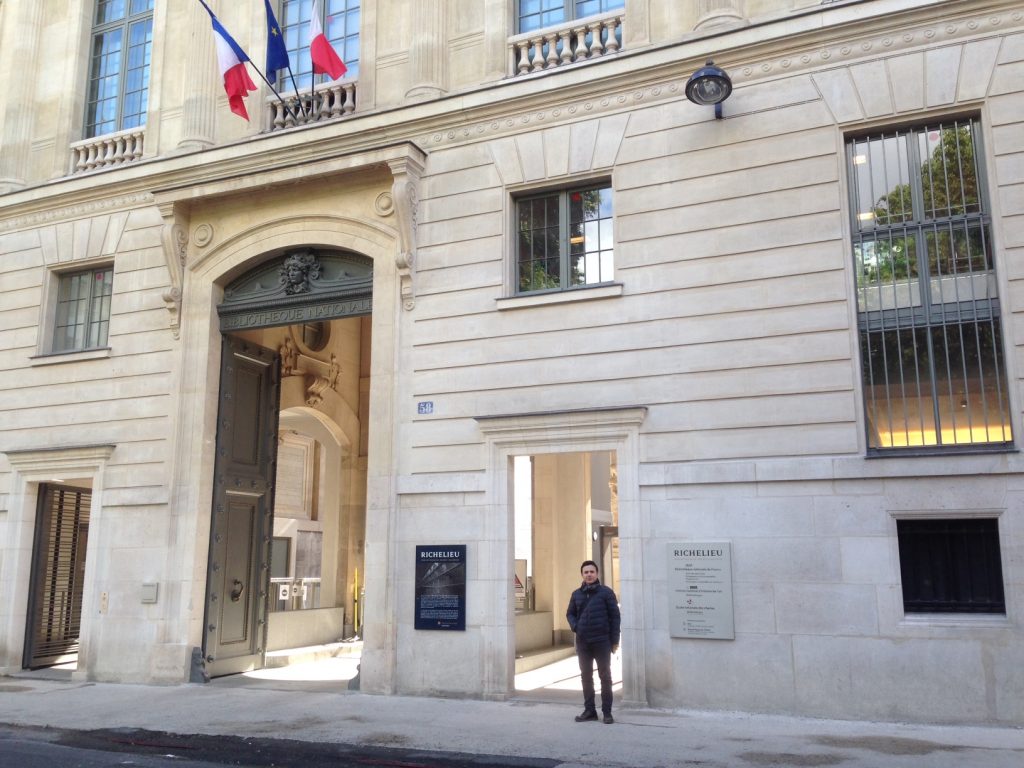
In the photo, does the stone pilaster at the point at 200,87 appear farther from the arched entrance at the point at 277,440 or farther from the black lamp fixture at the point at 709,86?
the black lamp fixture at the point at 709,86

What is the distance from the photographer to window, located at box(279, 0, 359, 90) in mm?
15234

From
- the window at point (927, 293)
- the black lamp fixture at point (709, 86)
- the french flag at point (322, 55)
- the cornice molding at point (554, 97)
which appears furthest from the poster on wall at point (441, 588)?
the french flag at point (322, 55)

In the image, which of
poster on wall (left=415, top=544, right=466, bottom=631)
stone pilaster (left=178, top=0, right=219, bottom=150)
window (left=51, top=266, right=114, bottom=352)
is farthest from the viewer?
Result: window (left=51, top=266, right=114, bottom=352)

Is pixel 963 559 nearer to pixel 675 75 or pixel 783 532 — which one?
pixel 783 532

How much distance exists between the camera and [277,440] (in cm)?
1656

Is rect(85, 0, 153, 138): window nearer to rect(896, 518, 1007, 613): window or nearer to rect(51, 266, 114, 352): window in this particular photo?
rect(51, 266, 114, 352): window

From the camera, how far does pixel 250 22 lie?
51.9 feet

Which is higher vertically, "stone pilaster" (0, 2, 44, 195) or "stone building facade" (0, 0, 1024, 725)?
"stone pilaster" (0, 2, 44, 195)

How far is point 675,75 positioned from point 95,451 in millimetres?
10436

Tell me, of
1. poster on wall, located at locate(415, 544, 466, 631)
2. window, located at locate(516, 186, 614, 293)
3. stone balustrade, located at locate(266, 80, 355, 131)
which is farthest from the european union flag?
poster on wall, located at locate(415, 544, 466, 631)

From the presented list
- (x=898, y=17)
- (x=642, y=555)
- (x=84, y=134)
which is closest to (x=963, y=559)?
(x=642, y=555)

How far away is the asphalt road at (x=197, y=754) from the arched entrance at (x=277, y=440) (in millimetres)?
4146

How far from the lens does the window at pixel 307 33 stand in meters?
15.2

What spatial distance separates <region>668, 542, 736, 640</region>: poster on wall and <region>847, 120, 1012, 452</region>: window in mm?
2181
